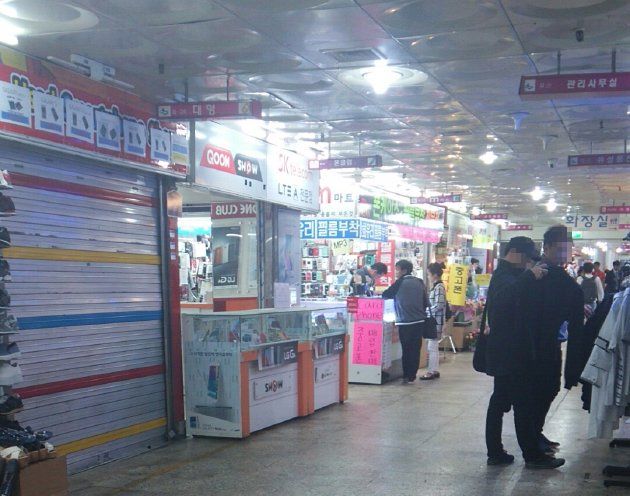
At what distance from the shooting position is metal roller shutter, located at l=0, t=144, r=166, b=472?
5762 millimetres

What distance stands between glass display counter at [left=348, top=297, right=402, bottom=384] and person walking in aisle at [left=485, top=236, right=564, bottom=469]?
169 inches

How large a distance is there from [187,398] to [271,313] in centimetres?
121

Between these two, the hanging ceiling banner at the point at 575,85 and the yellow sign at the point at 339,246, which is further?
the yellow sign at the point at 339,246

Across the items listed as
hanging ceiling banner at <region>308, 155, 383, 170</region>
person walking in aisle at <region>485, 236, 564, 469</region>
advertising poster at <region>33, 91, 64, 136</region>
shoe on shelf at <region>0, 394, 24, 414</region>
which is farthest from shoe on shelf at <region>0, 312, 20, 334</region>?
hanging ceiling banner at <region>308, 155, 383, 170</region>

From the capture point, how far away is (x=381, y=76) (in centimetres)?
723

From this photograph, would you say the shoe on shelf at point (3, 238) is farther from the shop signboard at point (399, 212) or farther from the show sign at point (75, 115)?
the shop signboard at point (399, 212)

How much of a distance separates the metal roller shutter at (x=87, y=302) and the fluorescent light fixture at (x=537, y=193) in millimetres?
12955

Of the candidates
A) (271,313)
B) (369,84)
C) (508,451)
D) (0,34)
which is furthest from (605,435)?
(0,34)

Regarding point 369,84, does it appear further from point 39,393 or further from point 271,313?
point 39,393

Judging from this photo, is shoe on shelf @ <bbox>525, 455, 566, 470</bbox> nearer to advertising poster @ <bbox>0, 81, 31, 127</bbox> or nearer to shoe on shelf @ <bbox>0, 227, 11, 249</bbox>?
shoe on shelf @ <bbox>0, 227, 11, 249</bbox>

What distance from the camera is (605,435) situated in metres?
5.49

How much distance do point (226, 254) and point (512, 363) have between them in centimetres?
569

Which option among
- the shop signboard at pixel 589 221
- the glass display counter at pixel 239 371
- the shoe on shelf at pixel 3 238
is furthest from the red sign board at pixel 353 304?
the shop signboard at pixel 589 221

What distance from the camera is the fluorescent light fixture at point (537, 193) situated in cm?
1846
